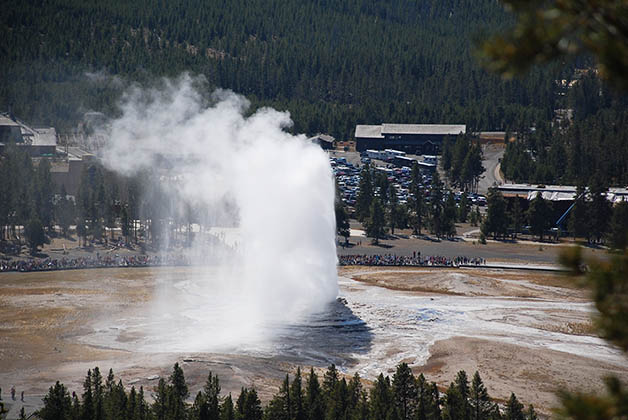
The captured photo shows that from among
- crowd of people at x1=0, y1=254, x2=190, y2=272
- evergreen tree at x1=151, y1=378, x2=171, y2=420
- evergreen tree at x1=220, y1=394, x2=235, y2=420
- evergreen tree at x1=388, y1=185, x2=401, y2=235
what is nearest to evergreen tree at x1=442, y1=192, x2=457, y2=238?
evergreen tree at x1=388, y1=185, x2=401, y2=235

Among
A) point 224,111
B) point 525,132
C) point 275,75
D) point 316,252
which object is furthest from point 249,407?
point 275,75

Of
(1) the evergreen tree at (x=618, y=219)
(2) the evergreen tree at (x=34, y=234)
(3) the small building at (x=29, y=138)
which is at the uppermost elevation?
(3) the small building at (x=29, y=138)

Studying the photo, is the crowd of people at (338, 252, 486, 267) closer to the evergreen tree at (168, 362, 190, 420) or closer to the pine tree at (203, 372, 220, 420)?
the evergreen tree at (168, 362, 190, 420)

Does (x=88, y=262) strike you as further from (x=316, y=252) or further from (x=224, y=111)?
(x=316, y=252)

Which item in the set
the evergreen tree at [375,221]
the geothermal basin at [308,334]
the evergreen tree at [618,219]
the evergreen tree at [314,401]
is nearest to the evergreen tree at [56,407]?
the geothermal basin at [308,334]

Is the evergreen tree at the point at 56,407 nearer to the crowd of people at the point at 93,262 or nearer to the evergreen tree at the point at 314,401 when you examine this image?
the evergreen tree at the point at 314,401
